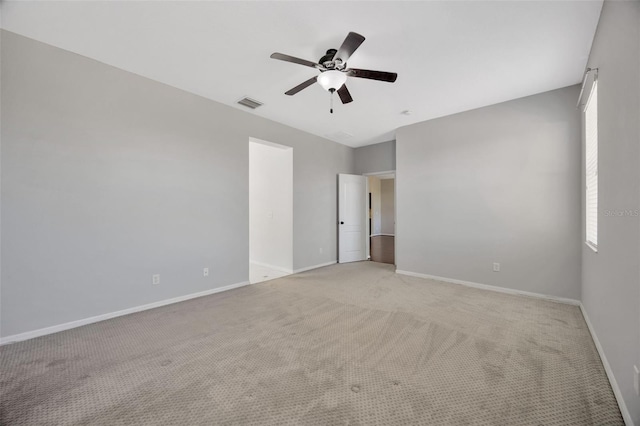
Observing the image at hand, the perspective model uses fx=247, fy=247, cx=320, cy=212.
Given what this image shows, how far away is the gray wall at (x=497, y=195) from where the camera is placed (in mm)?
3299

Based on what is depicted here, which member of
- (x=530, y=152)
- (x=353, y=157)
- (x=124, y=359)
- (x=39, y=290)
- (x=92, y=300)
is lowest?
(x=124, y=359)

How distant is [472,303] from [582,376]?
146 centimetres

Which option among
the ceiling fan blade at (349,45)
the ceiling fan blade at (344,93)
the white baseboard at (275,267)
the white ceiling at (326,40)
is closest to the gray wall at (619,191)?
the white ceiling at (326,40)

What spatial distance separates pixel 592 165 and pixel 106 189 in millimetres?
5245

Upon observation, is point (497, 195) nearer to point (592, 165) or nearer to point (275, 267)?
point (592, 165)

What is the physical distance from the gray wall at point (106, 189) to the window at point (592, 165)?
4.28m

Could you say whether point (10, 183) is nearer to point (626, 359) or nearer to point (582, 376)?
point (626, 359)

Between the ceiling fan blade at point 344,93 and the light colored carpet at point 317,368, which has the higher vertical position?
the ceiling fan blade at point 344,93

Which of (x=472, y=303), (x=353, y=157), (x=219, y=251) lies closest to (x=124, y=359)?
(x=219, y=251)

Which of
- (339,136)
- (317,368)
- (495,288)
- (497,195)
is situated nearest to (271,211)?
(339,136)

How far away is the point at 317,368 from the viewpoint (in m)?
1.92

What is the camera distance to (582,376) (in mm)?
1813

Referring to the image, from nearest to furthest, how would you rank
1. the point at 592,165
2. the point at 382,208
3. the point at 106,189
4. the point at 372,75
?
the point at 372,75, the point at 592,165, the point at 106,189, the point at 382,208

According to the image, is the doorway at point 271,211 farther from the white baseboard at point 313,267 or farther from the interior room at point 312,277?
the interior room at point 312,277
